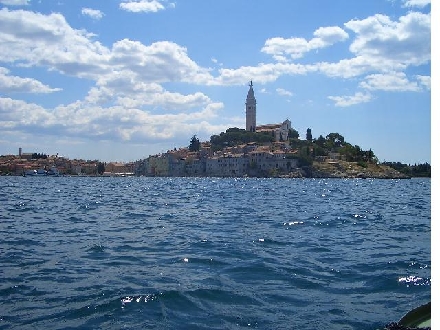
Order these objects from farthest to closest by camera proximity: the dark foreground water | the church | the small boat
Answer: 1. the church
2. the dark foreground water
3. the small boat

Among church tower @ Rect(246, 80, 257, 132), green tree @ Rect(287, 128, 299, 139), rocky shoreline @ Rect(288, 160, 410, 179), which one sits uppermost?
church tower @ Rect(246, 80, 257, 132)

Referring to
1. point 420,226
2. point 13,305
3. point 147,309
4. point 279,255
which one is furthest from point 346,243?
point 13,305

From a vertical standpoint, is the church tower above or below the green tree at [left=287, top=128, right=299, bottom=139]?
above

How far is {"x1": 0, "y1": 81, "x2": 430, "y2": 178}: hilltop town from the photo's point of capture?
158750mm

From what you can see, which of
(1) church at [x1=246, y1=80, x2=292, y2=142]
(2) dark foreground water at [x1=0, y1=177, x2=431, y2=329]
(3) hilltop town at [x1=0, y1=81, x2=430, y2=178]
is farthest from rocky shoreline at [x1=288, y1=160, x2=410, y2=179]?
(2) dark foreground water at [x1=0, y1=177, x2=431, y2=329]

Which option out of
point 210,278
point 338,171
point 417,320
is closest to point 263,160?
point 338,171

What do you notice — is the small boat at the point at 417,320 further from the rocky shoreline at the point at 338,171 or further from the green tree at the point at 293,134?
the green tree at the point at 293,134

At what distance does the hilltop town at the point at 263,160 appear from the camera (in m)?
159

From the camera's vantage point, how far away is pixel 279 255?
11.9m

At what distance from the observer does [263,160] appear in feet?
529

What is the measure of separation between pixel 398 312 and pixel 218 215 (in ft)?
57.9

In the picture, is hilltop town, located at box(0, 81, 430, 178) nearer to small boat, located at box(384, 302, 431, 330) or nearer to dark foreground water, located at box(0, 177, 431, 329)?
dark foreground water, located at box(0, 177, 431, 329)

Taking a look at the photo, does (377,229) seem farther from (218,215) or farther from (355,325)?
(355,325)

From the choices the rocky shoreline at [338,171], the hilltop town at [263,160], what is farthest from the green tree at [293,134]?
the rocky shoreline at [338,171]
